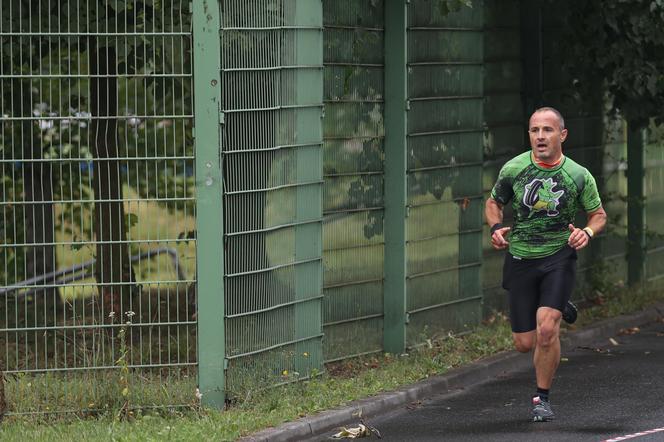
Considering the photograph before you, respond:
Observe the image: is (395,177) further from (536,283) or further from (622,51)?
(622,51)

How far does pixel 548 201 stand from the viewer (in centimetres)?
899

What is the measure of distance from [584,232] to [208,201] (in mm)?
2214

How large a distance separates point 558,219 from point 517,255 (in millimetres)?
342

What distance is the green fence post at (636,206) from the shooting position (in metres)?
14.8

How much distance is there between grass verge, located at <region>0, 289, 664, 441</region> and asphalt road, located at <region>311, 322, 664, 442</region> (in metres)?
0.30

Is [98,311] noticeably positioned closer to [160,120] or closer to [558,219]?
[160,120]

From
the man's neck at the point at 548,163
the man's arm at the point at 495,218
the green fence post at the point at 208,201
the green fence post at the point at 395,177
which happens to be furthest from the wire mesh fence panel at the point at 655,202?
the green fence post at the point at 208,201

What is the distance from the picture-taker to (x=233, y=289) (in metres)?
9.25

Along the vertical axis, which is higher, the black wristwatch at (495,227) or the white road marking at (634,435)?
the black wristwatch at (495,227)

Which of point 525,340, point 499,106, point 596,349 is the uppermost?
point 499,106

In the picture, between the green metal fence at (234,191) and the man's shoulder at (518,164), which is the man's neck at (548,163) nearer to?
the man's shoulder at (518,164)

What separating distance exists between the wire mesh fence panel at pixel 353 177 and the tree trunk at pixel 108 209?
1568 mm

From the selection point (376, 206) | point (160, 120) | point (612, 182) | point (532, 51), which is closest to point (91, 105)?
point (160, 120)

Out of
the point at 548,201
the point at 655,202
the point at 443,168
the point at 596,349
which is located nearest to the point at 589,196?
the point at 548,201
